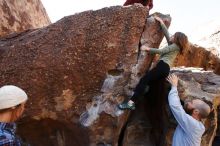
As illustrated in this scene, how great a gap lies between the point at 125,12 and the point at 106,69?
102 centimetres

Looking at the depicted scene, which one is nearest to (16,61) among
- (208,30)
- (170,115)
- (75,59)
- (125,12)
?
(75,59)

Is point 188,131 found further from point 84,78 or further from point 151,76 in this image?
point 84,78

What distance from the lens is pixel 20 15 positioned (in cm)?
984

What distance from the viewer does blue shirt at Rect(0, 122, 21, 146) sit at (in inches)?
123

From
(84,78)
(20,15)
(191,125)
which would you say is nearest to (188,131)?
(191,125)

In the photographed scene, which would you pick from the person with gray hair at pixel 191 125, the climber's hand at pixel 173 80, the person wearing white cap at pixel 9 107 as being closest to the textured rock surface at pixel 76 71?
the climber's hand at pixel 173 80

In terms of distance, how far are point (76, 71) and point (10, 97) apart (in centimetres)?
293

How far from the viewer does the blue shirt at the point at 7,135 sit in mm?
3123

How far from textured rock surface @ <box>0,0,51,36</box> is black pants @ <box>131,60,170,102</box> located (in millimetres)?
4061

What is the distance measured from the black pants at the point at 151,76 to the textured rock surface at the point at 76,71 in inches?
11.7

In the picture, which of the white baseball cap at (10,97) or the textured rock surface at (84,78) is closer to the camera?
the white baseball cap at (10,97)

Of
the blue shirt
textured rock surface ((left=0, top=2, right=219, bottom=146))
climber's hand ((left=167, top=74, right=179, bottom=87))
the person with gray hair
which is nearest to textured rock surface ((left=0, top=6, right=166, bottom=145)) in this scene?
textured rock surface ((left=0, top=2, right=219, bottom=146))

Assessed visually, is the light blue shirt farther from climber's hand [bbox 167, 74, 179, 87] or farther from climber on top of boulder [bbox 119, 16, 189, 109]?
climber on top of boulder [bbox 119, 16, 189, 109]

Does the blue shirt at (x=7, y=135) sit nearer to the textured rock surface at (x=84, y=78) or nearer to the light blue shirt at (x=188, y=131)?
the light blue shirt at (x=188, y=131)
